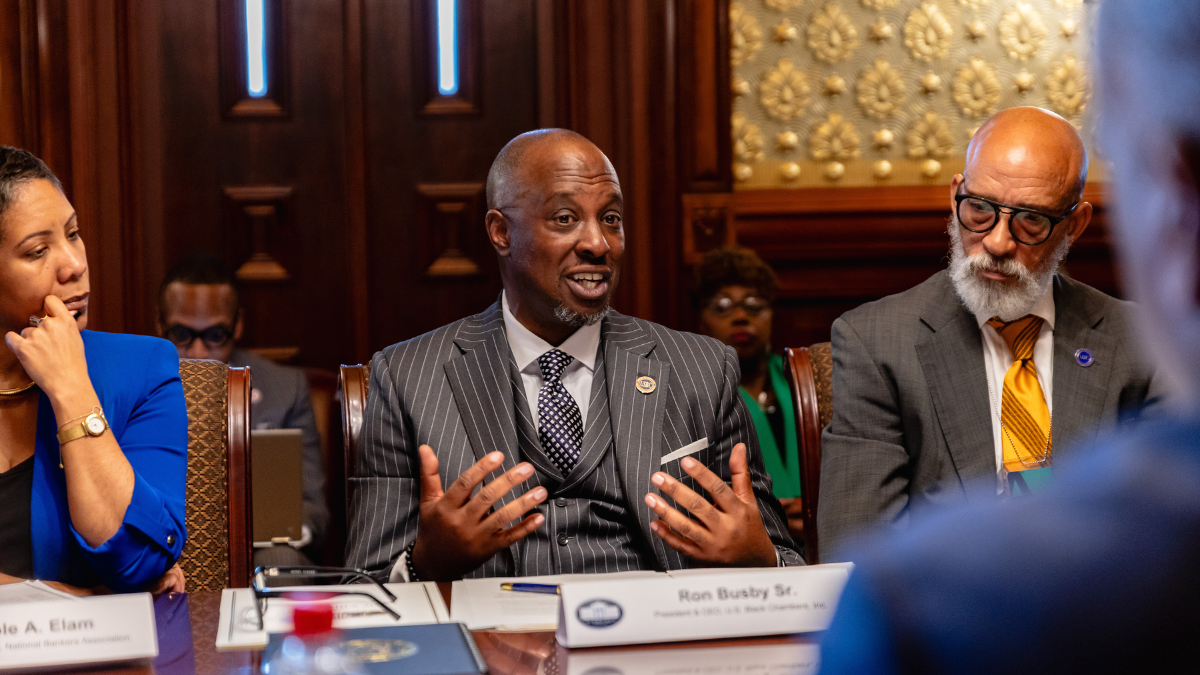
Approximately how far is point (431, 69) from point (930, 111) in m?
1.86

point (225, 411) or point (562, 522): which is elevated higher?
point (225, 411)

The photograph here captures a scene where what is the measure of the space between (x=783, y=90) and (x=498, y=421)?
8.18 feet

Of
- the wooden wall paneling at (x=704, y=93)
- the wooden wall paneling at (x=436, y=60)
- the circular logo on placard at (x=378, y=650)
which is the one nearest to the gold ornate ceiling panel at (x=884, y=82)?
the wooden wall paneling at (x=704, y=93)

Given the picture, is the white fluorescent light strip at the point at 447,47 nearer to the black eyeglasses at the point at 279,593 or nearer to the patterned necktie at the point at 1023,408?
the patterned necktie at the point at 1023,408

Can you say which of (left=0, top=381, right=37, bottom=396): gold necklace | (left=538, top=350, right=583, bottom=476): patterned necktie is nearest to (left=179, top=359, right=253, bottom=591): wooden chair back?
(left=0, top=381, right=37, bottom=396): gold necklace

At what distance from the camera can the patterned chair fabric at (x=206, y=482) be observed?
78.5 inches

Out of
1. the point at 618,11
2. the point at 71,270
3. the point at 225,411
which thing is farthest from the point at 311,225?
the point at 71,270

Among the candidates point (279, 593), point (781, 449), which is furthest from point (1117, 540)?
point (781, 449)

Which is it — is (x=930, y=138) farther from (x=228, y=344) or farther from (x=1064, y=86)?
(x=228, y=344)

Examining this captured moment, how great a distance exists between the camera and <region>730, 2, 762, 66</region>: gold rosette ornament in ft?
13.2

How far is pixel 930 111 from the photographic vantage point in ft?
13.6

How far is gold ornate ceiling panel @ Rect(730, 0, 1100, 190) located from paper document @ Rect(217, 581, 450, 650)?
2898mm

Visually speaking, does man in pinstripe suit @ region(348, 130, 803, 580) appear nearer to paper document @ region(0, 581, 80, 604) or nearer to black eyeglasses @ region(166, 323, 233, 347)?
paper document @ region(0, 581, 80, 604)

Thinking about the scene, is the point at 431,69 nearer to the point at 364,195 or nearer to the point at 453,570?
the point at 364,195
